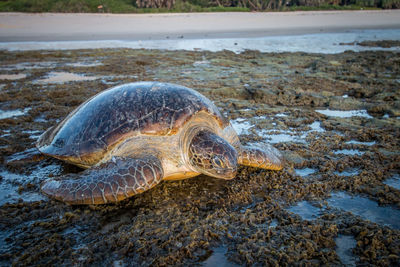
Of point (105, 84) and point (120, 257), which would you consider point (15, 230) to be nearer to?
point (120, 257)

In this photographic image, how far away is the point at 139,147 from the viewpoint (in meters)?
2.67

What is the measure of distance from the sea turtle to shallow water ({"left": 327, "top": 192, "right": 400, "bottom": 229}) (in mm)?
648

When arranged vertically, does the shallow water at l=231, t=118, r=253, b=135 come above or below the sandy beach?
below

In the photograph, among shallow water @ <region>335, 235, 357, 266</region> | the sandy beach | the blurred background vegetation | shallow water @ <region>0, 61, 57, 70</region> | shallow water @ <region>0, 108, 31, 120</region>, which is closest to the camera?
shallow water @ <region>335, 235, 357, 266</region>

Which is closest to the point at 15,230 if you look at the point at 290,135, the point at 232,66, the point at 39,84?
the point at 290,135

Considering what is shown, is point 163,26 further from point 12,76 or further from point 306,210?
point 306,210

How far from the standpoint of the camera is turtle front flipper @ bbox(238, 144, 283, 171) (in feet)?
9.09

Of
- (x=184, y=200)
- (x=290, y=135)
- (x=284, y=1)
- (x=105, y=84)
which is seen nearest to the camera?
(x=184, y=200)

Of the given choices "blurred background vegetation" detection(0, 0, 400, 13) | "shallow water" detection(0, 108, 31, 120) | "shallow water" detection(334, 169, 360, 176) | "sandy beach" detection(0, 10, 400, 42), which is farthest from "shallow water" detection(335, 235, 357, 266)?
"blurred background vegetation" detection(0, 0, 400, 13)

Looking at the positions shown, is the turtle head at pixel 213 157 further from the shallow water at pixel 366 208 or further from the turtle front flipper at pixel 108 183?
the shallow water at pixel 366 208

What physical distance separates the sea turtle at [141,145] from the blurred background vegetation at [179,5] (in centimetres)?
2751

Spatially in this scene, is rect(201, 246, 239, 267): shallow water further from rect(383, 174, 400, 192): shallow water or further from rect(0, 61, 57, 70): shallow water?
rect(0, 61, 57, 70): shallow water

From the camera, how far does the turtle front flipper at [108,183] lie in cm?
222

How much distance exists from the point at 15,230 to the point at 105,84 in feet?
16.5
